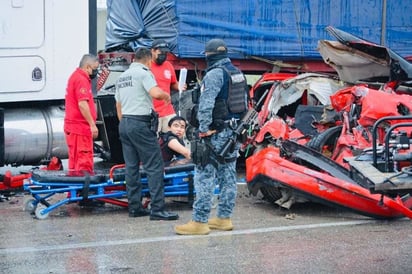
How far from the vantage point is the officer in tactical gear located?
755 centimetres

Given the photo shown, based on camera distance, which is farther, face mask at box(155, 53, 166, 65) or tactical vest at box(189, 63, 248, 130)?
face mask at box(155, 53, 166, 65)

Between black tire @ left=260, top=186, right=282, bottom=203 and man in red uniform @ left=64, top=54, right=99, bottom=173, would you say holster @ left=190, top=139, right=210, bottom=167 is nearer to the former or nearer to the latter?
black tire @ left=260, top=186, right=282, bottom=203

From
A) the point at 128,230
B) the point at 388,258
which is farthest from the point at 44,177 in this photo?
the point at 388,258

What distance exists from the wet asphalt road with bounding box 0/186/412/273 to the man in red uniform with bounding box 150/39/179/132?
1.54m

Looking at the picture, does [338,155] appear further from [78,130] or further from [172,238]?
[78,130]

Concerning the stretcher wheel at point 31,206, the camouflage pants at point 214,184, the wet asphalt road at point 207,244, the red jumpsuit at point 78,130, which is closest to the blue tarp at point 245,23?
the red jumpsuit at point 78,130

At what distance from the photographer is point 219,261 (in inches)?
271

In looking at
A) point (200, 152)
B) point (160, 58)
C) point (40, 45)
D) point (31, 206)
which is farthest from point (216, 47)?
point (40, 45)

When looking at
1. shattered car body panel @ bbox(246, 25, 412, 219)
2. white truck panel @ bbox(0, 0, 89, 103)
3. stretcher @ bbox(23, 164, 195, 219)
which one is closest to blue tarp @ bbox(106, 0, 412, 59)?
white truck panel @ bbox(0, 0, 89, 103)

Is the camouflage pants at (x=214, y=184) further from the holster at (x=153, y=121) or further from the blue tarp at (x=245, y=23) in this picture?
the blue tarp at (x=245, y=23)

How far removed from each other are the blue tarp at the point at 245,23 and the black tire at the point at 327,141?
299cm

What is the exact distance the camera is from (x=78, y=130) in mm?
9234

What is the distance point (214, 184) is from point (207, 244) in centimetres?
59

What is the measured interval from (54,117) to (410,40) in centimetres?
595
